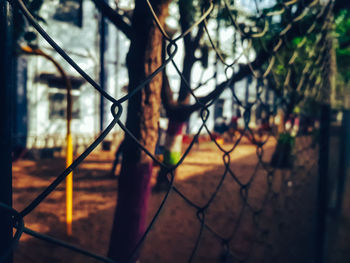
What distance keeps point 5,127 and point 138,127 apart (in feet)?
3.29

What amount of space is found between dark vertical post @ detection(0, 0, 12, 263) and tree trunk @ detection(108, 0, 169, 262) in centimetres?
91

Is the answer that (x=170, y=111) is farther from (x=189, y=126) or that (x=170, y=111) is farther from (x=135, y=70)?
(x=189, y=126)

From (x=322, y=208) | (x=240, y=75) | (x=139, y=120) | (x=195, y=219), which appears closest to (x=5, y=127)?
(x=139, y=120)

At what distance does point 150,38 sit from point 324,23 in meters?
1.09

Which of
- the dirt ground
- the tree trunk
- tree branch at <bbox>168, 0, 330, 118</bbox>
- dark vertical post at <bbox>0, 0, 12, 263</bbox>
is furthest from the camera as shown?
the dirt ground

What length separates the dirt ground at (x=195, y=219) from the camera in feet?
6.81

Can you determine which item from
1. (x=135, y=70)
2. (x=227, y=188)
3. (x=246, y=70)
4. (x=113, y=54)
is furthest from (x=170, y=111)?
(x=113, y=54)

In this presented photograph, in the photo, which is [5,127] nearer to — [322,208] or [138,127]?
[138,127]

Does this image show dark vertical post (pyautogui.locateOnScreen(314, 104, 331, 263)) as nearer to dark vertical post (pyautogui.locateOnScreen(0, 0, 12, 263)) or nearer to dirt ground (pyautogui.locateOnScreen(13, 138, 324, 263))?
dirt ground (pyautogui.locateOnScreen(13, 138, 324, 263))

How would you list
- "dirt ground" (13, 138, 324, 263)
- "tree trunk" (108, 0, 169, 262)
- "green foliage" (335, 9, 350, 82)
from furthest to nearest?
"green foliage" (335, 9, 350, 82) → "dirt ground" (13, 138, 324, 263) → "tree trunk" (108, 0, 169, 262)

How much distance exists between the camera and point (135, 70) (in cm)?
128

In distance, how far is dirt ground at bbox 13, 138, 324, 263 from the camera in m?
2.08

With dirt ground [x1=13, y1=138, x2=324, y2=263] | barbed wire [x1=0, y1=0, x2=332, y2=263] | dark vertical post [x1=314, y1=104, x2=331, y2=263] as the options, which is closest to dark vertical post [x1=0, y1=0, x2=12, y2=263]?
barbed wire [x1=0, y1=0, x2=332, y2=263]

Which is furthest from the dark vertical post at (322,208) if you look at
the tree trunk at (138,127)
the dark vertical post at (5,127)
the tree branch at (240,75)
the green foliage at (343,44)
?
the green foliage at (343,44)
